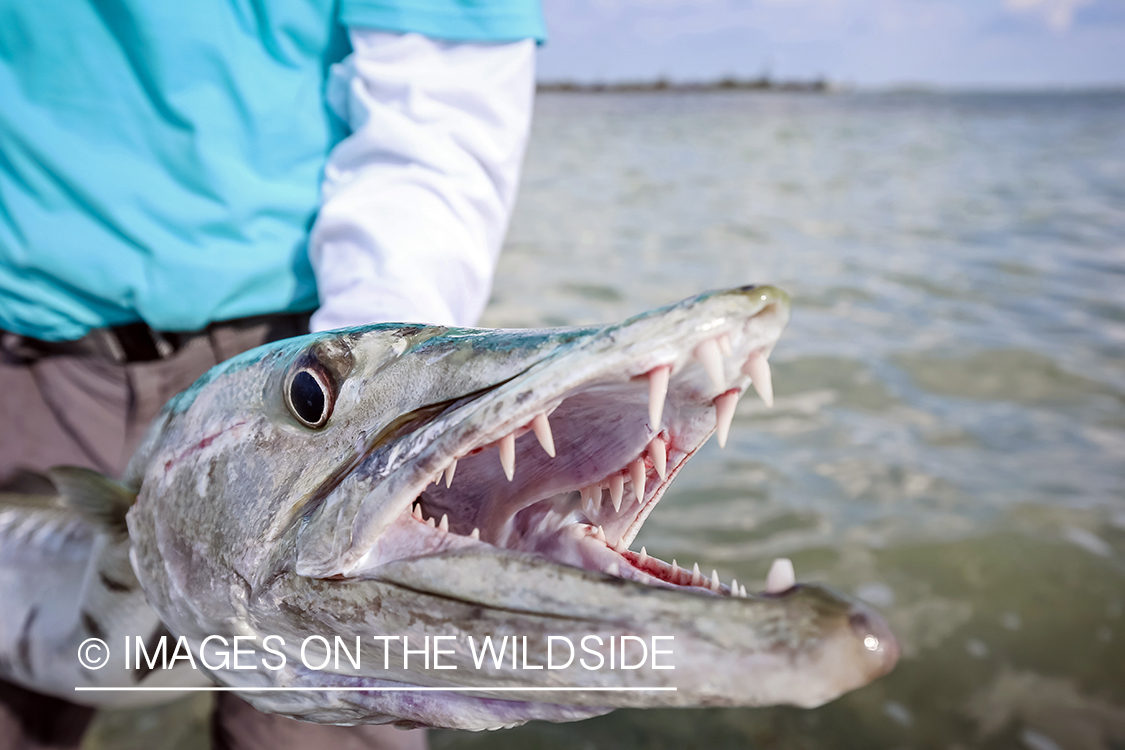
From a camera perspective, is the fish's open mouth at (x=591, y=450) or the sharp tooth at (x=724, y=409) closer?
the fish's open mouth at (x=591, y=450)

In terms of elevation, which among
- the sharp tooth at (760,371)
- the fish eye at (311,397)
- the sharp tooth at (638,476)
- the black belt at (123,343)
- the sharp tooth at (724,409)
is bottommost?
the black belt at (123,343)

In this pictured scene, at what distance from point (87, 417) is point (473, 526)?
4.70ft

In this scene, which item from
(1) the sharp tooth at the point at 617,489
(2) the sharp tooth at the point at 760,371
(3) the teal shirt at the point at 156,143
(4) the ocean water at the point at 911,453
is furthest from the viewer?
(4) the ocean water at the point at 911,453

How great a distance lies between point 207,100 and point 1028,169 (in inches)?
825

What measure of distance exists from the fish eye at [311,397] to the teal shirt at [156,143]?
822 mm

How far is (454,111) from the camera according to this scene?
193cm

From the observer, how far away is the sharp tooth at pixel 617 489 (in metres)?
1.33

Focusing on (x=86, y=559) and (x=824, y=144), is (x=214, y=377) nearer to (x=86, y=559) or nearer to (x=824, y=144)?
(x=86, y=559)

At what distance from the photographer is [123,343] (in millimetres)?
2004

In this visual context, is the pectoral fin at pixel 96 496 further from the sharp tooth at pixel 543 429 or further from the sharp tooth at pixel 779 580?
the sharp tooth at pixel 779 580

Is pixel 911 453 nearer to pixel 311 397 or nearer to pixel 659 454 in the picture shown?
pixel 659 454

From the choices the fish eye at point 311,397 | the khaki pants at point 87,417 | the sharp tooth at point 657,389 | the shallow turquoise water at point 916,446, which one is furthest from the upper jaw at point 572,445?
the shallow turquoise water at point 916,446

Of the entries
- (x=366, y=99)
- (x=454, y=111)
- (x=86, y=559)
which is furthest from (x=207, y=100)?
(x=86, y=559)

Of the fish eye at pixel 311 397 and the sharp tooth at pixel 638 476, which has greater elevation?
the fish eye at pixel 311 397
